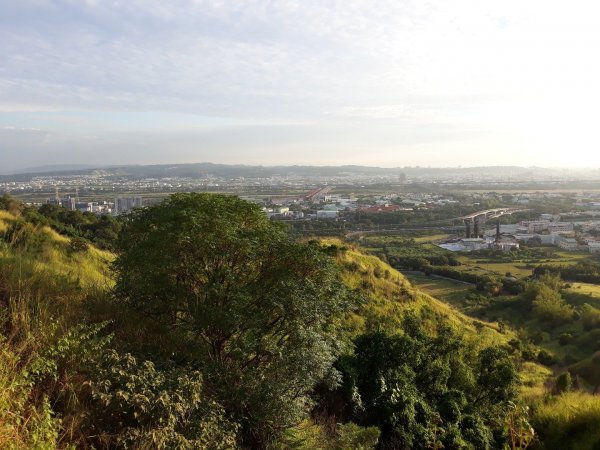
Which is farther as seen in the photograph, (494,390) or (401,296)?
(401,296)

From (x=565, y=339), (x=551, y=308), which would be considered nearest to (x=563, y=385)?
(x=565, y=339)

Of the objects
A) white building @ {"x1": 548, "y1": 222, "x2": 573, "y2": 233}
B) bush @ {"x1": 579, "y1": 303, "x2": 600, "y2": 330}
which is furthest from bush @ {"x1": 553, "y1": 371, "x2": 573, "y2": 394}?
white building @ {"x1": 548, "y1": 222, "x2": 573, "y2": 233}

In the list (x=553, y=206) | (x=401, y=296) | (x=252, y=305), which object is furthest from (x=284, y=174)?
(x=252, y=305)

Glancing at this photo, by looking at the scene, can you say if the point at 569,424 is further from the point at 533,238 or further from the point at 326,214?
the point at 326,214

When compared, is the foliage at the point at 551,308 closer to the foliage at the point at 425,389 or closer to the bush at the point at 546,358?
the bush at the point at 546,358

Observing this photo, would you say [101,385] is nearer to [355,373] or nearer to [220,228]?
[220,228]

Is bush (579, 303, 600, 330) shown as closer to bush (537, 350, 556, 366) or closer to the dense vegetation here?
bush (537, 350, 556, 366)
